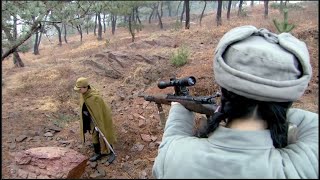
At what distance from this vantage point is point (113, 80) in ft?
28.6

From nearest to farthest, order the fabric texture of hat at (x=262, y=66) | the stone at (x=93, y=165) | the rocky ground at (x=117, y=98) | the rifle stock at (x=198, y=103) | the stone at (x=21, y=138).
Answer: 1. the fabric texture of hat at (x=262, y=66)
2. the rifle stock at (x=198, y=103)
3. the stone at (x=93, y=165)
4. the rocky ground at (x=117, y=98)
5. the stone at (x=21, y=138)

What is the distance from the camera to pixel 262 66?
100 centimetres

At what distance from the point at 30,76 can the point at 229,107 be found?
9.84 meters

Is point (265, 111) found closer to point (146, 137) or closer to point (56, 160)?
point (56, 160)

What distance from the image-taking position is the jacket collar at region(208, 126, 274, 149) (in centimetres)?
105

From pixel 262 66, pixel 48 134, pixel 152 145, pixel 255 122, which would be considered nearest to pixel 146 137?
pixel 152 145

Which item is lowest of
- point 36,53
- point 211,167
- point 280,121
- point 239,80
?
point 36,53

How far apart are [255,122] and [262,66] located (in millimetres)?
186

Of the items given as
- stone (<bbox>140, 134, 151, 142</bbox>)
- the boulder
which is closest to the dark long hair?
the boulder

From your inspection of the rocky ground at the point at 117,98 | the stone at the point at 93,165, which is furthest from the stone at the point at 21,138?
the stone at the point at 93,165

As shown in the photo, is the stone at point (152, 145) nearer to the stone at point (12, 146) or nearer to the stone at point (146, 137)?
the stone at point (146, 137)

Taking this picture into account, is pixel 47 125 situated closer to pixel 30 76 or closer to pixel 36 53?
pixel 30 76

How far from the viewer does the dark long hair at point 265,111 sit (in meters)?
1.06

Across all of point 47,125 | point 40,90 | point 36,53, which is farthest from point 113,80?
point 36,53
